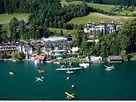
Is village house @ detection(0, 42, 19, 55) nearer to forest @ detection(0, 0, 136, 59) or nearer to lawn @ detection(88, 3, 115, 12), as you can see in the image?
forest @ detection(0, 0, 136, 59)

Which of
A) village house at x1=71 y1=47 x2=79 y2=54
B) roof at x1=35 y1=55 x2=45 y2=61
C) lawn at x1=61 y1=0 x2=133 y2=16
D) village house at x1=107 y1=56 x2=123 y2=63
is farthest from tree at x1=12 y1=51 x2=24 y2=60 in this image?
lawn at x1=61 y1=0 x2=133 y2=16

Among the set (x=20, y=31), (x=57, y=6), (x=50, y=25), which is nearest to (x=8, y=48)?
(x=20, y=31)

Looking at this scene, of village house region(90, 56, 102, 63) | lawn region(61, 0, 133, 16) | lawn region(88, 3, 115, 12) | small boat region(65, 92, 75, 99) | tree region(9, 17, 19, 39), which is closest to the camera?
small boat region(65, 92, 75, 99)

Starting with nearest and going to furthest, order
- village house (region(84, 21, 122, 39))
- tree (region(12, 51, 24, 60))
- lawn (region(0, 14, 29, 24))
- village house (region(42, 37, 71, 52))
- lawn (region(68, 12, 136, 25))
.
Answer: tree (region(12, 51, 24, 60)), village house (region(42, 37, 71, 52)), village house (region(84, 21, 122, 39)), lawn (region(68, 12, 136, 25)), lawn (region(0, 14, 29, 24))

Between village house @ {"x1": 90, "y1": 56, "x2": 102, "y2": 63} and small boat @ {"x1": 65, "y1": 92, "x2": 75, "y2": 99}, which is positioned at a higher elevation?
village house @ {"x1": 90, "y1": 56, "x2": 102, "y2": 63}

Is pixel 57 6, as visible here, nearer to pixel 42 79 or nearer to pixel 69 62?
pixel 69 62

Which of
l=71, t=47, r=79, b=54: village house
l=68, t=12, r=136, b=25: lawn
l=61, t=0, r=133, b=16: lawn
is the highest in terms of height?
l=61, t=0, r=133, b=16: lawn

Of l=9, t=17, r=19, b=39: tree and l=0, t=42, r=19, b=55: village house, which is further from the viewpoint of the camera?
l=9, t=17, r=19, b=39: tree
